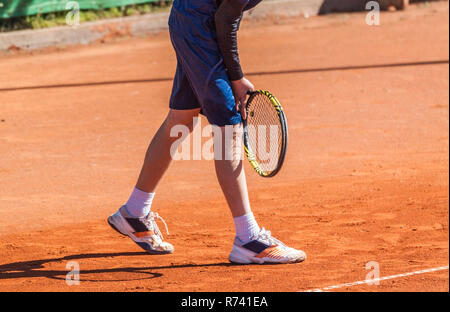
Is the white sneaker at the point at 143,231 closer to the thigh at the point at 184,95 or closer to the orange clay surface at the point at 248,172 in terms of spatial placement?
the orange clay surface at the point at 248,172

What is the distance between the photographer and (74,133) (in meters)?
7.27

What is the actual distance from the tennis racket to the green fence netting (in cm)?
799

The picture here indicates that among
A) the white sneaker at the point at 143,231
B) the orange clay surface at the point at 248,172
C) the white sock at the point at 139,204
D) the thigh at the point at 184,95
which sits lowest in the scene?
the orange clay surface at the point at 248,172

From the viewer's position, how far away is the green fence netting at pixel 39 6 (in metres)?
11.3

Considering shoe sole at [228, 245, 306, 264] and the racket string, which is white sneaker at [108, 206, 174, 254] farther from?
the racket string

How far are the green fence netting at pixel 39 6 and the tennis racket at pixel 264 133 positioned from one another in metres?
7.99

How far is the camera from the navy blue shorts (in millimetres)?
3871

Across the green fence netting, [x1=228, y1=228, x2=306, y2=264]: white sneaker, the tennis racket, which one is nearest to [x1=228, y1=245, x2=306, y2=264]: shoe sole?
[x1=228, y1=228, x2=306, y2=264]: white sneaker

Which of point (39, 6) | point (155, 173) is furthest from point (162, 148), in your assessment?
point (39, 6)

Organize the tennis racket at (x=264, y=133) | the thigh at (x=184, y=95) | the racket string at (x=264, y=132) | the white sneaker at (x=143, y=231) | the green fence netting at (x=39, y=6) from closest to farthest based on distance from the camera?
the tennis racket at (x=264, y=133) < the racket string at (x=264, y=132) < the thigh at (x=184, y=95) < the white sneaker at (x=143, y=231) < the green fence netting at (x=39, y=6)

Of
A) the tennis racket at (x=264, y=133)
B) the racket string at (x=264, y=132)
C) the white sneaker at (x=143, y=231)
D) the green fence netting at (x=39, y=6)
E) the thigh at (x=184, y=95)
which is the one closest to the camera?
the tennis racket at (x=264, y=133)

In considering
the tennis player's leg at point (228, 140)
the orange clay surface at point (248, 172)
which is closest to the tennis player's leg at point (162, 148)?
the tennis player's leg at point (228, 140)

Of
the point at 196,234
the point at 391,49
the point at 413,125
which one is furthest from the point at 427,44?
the point at 196,234

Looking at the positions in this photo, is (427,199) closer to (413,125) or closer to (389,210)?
(389,210)
